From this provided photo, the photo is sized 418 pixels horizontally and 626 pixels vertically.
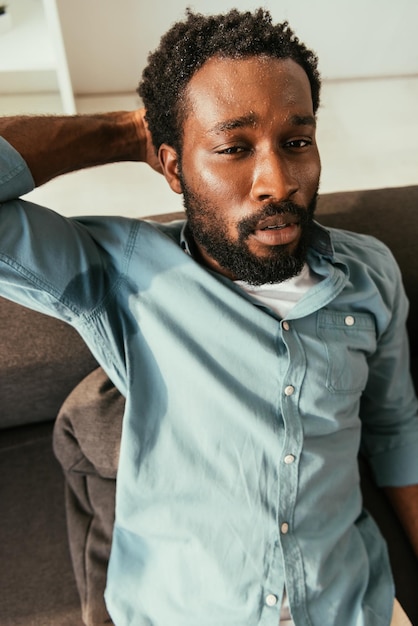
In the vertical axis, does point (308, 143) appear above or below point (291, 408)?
above

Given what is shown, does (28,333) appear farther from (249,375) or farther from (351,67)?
(351,67)

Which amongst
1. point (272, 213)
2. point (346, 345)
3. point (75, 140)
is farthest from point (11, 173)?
point (346, 345)

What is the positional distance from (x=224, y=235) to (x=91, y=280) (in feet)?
0.71

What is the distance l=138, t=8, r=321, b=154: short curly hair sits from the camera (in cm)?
75

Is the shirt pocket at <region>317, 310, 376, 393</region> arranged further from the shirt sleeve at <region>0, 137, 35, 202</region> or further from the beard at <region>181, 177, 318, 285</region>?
the shirt sleeve at <region>0, 137, 35, 202</region>

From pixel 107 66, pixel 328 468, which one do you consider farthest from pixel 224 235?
pixel 107 66

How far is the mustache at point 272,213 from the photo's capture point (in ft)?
2.46

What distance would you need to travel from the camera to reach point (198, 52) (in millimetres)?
771

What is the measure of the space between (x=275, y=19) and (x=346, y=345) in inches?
47.0

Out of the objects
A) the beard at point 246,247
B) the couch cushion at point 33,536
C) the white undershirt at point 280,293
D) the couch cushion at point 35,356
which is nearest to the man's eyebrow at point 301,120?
the beard at point 246,247

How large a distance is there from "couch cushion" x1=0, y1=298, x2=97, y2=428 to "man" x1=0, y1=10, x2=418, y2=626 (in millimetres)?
200

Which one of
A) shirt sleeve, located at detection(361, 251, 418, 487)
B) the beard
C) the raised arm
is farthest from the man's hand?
shirt sleeve, located at detection(361, 251, 418, 487)

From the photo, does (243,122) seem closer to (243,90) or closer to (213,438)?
(243,90)

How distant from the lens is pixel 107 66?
156 centimetres
